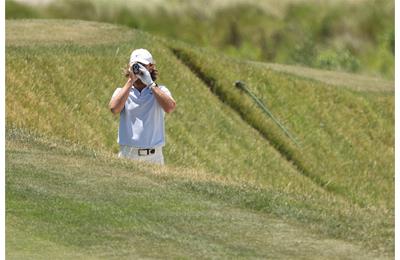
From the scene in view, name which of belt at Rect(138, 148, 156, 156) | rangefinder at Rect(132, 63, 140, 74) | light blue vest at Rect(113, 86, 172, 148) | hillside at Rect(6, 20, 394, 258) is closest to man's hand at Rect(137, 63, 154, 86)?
rangefinder at Rect(132, 63, 140, 74)

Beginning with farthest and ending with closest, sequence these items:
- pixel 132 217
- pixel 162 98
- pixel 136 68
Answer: pixel 162 98 < pixel 136 68 < pixel 132 217

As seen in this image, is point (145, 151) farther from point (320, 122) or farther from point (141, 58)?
point (320, 122)

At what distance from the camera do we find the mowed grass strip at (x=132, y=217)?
45.0 feet

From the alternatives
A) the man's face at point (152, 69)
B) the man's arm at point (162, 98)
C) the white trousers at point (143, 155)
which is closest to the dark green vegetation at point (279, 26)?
the white trousers at point (143, 155)

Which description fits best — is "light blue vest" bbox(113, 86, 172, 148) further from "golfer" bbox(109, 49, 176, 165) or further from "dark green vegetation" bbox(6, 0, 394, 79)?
"dark green vegetation" bbox(6, 0, 394, 79)

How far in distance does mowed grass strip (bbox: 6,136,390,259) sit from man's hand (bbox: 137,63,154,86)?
41.2 inches

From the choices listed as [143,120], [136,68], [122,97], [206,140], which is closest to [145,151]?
[143,120]

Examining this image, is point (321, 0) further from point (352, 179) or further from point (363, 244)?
point (363, 244)

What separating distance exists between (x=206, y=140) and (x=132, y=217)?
46.1 feet

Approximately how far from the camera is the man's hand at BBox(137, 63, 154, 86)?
1747cm

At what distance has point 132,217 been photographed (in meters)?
14.8

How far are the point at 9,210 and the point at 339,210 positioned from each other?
405 cm

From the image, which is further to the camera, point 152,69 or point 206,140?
point 206,140

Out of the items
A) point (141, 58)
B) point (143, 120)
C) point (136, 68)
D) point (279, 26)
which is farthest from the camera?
point (279, 26)
